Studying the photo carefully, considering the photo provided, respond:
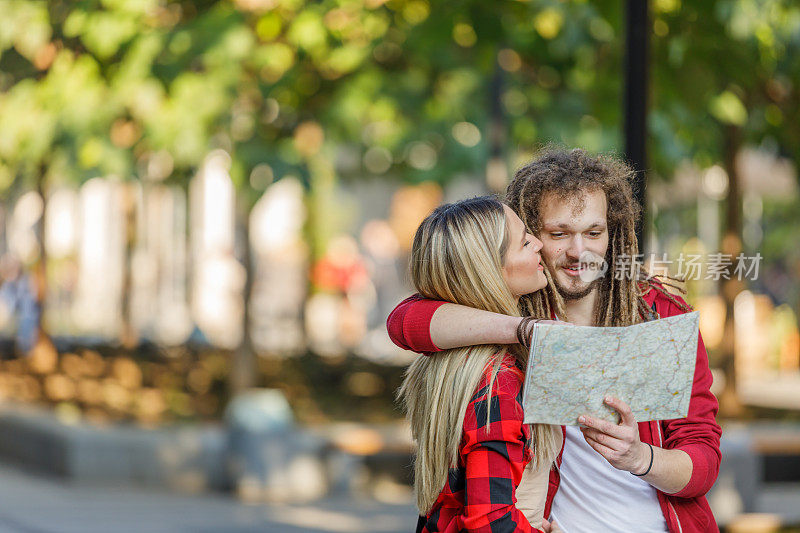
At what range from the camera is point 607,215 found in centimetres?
268

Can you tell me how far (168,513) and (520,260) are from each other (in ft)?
23.0

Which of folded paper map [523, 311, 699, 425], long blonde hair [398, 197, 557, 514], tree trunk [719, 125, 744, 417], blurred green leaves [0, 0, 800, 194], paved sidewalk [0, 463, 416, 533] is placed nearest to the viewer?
folded paper map [523, 311, 699, 425]

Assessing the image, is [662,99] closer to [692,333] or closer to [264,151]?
[264,151]

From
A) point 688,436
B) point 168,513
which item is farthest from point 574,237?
point 168,513

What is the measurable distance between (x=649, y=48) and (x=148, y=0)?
5.10 m

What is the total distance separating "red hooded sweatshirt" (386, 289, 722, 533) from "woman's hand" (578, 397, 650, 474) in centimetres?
16

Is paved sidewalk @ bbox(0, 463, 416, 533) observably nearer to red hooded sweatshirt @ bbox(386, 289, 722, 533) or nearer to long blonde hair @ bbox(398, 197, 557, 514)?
red hooded sweatshirt @ bbox(386, 289, 722, 533)

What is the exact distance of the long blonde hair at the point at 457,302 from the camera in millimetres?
2385

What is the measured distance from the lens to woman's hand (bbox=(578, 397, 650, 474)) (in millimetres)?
2287

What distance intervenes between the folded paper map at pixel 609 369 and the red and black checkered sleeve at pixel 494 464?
0.15 ft

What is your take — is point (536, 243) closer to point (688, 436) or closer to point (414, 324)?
point (414, 324)

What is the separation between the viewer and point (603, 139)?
980cm

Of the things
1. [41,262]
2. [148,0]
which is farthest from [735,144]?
[41,262]

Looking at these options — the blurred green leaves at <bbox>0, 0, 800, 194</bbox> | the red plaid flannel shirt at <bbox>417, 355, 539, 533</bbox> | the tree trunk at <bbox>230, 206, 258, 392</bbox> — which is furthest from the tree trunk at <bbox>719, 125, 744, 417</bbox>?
the red plaid flannel shirt at <bbox>417, 355, 539, 533</bbox>
